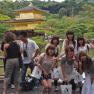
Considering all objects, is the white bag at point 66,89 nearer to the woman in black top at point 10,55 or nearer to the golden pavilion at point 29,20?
the woman in black top at point 10,55

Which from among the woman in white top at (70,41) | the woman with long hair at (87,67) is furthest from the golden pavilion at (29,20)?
the woman with long hair at (87,67)

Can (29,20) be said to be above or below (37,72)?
above

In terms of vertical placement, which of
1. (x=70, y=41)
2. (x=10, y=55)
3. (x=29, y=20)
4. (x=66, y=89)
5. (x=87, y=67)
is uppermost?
(x=29, y=20)

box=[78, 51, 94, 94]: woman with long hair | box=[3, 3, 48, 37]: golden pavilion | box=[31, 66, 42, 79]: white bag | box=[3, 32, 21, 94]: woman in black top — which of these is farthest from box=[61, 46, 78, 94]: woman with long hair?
box=[3, 3, 48, 37]: golden pavilion

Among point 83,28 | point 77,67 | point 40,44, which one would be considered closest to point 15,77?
point 77,67

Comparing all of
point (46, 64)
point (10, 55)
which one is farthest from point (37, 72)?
point (10, 55)

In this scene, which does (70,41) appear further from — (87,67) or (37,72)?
(37,72)

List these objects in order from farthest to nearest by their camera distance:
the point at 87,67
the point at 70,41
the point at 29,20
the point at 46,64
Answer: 1. the point at 29,20
2. the point at 70,41
3. the point at 46,64
4. the point at 87,67

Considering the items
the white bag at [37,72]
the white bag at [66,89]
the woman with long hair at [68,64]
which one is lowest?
the white bag at [66,89]

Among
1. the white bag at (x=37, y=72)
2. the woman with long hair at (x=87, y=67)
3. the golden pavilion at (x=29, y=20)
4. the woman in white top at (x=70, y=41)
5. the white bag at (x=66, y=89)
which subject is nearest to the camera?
the woman with long hair at (x=87, y=67)

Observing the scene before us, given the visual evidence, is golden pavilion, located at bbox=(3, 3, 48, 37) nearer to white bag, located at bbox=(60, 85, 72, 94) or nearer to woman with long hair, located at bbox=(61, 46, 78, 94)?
woman with long hair, located at bbox=(61, 46, 78, 94)

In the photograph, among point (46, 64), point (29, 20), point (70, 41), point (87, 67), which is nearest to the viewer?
point (87, 67)

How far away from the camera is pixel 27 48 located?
267cm

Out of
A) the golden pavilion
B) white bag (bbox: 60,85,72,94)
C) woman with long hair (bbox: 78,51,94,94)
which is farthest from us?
the golden pavilion
